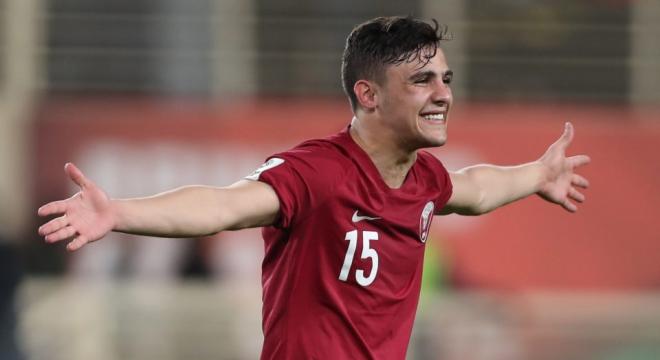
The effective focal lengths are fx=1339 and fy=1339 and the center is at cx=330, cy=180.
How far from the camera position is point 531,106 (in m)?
11.0

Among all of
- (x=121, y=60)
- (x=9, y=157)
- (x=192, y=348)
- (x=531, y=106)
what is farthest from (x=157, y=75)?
(x=531, y=106)

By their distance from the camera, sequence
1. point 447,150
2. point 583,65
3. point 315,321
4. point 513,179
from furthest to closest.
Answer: point 583,65 → point 447,150 → point 513,179 → point 315,321

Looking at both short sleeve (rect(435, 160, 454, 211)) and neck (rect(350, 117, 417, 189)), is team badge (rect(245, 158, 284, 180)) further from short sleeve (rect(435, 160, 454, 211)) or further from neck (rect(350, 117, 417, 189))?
short sleeve (rect(435, 160, 454, 211))

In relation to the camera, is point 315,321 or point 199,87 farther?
point 199,87

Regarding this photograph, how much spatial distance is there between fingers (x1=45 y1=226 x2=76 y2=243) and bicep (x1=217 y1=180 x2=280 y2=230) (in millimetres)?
538

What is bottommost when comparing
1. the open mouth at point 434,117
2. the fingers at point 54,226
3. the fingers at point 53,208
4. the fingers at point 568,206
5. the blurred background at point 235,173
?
the blurred background at point 235,173

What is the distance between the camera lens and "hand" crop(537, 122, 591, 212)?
18.9 feet

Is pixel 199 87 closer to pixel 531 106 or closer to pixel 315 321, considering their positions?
pixel 531 106

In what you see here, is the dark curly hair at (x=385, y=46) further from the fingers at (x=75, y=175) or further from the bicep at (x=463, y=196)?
the fingers at (x=75, y=175)

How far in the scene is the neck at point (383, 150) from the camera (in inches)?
187

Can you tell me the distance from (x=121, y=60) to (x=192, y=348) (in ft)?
8.03

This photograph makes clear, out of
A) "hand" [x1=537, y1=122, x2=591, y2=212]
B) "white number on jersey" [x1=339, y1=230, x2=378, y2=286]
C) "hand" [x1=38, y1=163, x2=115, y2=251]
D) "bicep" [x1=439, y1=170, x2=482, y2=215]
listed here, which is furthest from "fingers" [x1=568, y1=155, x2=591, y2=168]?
"hand" [x1=38, y1=163, x2=115, y2=251]

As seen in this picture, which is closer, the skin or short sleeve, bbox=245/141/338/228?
the skin

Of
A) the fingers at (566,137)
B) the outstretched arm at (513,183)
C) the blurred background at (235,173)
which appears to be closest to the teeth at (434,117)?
the outstretched arm at (513,183)
